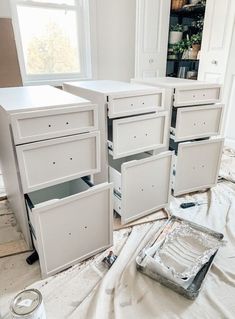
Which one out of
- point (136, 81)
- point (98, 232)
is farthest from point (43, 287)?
point (136, 81)

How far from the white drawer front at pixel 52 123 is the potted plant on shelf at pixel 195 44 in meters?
2.38

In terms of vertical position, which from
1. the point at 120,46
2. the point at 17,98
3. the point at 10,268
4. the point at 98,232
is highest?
the point at 120,46

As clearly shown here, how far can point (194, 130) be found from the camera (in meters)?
1.66

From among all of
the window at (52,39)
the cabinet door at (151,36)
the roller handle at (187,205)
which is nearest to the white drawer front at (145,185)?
the roller handle at (187,205)

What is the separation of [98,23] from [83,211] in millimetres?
2425

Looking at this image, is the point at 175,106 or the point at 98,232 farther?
the point at 175,106

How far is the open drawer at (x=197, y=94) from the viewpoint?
5.06 ft

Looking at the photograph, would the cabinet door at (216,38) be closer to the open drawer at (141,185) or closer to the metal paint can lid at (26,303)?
the open drawer at (141,185)

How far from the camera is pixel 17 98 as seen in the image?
123cm

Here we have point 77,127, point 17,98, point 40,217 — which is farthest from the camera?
point 17,98

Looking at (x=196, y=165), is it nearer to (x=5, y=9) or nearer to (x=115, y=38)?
(x=115, y=38)

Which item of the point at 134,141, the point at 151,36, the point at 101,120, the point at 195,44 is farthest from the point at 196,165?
the point at 195,44

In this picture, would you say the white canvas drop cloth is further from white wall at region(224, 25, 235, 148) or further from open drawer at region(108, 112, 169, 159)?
white wall at region(224, 25, 235, 148)

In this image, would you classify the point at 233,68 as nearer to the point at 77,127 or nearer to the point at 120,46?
the point at 120,46
